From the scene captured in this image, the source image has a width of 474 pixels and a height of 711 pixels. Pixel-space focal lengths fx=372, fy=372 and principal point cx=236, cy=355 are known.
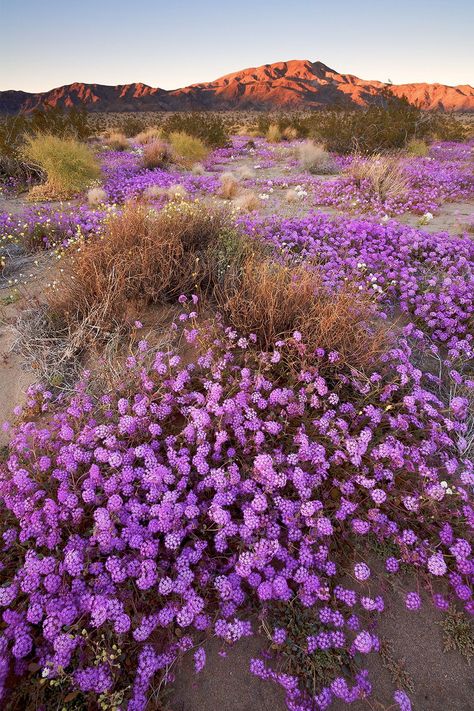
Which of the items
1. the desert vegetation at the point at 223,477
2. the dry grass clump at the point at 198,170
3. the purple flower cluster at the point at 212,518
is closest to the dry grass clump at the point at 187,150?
the dry grass clump at the point at 198,170

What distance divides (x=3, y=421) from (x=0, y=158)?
450 inches

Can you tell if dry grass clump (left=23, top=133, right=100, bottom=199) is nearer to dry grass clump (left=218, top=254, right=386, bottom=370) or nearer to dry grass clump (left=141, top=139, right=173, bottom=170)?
dry grass clump (left=141, top=139, right=173, bottom=170)

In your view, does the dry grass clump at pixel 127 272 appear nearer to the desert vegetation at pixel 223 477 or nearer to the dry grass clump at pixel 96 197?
the desert vegetation at pixel 223 477

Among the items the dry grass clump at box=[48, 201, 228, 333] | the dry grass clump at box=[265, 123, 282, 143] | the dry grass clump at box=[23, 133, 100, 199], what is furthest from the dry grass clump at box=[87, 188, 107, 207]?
the dry grass clump at box=[265, 123, 282, 143]

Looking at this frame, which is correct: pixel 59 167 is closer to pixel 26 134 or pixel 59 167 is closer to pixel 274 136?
pixel 26 134

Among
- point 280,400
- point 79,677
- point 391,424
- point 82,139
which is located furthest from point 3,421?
point 82,139

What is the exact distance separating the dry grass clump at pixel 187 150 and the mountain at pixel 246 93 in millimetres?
68305

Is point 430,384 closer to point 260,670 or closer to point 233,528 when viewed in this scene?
point 233,528

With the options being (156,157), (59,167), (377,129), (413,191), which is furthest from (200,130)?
(413,191)

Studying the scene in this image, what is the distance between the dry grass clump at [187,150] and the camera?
13.9 metres

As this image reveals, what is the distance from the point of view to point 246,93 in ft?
270

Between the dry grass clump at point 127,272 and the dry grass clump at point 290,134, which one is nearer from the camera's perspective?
the dry grass clump at point 127,272

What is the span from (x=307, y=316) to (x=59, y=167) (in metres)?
9.47

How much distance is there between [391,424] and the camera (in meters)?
2.84
